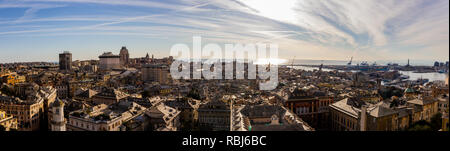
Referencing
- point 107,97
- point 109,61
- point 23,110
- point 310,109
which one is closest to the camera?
point 23,110

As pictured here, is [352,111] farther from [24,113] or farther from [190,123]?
[24,113]

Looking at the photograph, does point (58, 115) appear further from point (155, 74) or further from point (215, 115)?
point (155, 74)

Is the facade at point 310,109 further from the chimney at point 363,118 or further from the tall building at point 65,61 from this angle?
the tall building at point 65,61

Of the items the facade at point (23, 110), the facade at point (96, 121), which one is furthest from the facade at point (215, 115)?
the facade at point (23, 110)

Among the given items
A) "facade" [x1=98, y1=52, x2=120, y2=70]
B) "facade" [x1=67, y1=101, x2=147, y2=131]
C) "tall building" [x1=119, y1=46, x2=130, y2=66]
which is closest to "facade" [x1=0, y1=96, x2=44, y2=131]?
"facade" [x1=67, y1=101, x2=147, y2=131]

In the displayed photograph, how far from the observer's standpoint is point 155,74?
36500 mm

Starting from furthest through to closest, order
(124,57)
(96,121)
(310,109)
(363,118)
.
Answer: (124,57) < (310,109) < (363,118) < (96,121)

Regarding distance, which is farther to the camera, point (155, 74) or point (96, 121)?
point (155, 74)

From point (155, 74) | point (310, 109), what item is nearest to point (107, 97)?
point (310, 109)

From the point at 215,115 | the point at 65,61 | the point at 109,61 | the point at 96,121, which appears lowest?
the point at 215,115
